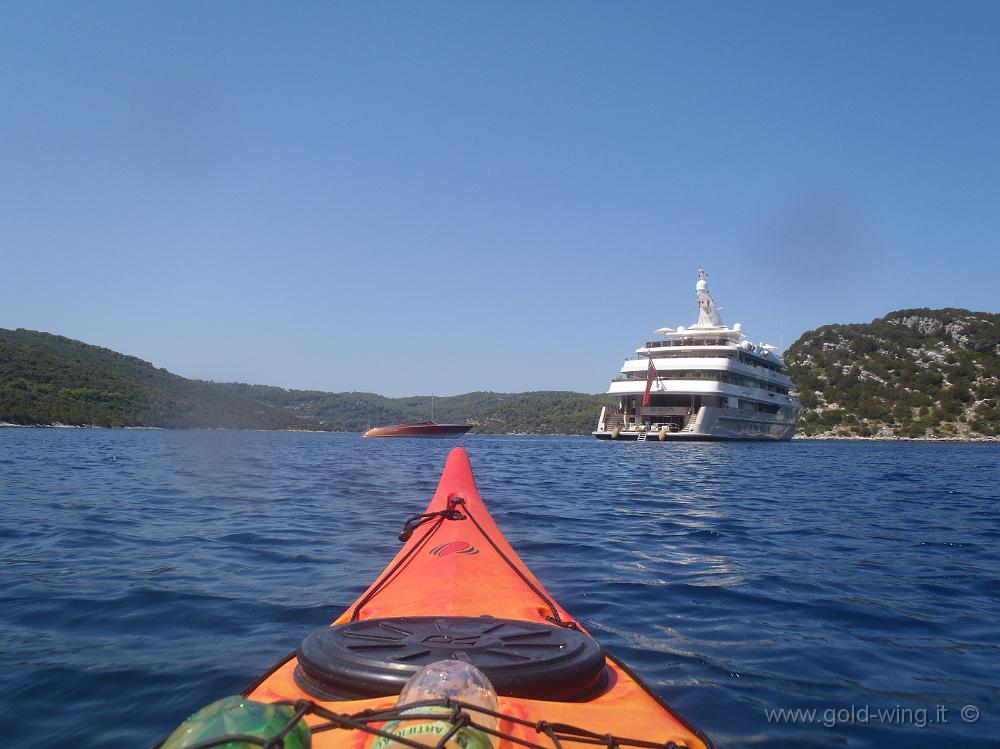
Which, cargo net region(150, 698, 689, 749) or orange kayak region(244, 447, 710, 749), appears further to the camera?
orange kayak region(244, 447, 710, 749)

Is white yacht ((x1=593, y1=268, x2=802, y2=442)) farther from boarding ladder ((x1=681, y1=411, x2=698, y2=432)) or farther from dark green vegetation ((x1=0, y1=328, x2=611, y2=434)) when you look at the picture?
dark green vegetation ((x1=0, y1=328, x2=611, y2=434))

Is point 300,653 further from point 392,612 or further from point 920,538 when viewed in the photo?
point 920,538

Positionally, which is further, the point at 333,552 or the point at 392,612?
the point at 333,552

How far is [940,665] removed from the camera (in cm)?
341

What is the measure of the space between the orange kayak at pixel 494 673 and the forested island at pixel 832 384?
3884 cm

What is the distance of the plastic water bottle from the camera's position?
144cm

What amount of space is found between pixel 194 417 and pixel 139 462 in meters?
8.86

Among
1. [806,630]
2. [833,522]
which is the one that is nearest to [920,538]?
[833,522]

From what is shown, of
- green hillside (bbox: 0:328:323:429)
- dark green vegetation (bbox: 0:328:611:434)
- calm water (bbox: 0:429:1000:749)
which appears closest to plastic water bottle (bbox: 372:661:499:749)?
Answer: calm water (bbox: 0:429:1000:749)

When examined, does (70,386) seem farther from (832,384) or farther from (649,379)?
(832,384)

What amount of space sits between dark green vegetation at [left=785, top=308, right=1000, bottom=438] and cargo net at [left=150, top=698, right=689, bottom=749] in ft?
221

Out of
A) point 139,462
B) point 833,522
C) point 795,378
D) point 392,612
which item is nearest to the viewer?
point 392,612

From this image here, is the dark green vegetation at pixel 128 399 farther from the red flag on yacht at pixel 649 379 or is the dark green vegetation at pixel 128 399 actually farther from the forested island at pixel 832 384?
the red flag on yacht at pixel 649 379

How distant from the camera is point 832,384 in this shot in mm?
73312
